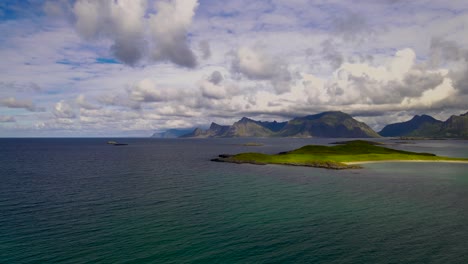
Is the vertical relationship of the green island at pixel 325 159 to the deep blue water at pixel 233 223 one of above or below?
above

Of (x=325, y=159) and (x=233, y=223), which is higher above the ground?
(x=325, y=159)

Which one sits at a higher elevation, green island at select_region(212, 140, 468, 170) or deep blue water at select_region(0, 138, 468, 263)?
green island at select_region(212, 140, 468, 170)

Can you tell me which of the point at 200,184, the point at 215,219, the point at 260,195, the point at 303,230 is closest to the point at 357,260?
the point at 303,230

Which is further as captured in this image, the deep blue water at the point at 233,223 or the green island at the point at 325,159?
the green island at the point at 325,159

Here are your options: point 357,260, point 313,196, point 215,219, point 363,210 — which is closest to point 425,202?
point 363,210

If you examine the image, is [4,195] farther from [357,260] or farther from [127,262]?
[357,260]

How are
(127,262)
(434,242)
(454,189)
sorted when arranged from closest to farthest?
(127,262) → (434,242) → (454,189)

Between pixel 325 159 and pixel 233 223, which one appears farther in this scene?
pixel 325 159

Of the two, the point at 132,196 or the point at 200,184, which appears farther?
the point at 200,184

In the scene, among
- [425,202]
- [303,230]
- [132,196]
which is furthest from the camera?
[132,196]

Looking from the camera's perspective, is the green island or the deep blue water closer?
the deep blue water
